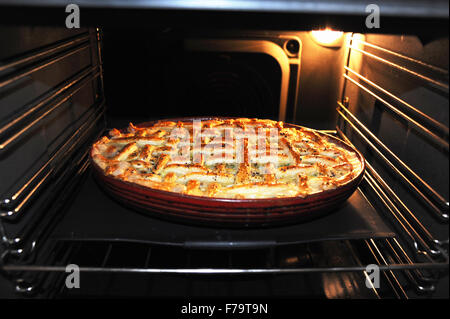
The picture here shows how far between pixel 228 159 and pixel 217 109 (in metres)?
0.42

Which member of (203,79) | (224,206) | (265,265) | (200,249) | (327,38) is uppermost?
(327,38)

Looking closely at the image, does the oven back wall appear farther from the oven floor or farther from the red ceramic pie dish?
the red ceramic pie dish

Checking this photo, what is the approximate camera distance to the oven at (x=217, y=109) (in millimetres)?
504

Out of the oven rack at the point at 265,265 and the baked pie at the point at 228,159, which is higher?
the baked pie at the point at 228,159

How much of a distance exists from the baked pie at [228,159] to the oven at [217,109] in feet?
0.28

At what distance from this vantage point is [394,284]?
2.48 ft

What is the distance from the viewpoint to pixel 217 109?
1.23 metres

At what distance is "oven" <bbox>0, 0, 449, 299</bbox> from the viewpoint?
1.65 ft

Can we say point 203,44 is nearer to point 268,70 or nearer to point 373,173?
point 268,70
